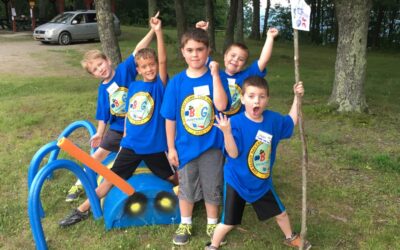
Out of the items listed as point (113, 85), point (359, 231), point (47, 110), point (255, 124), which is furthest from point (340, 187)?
point (47, 110)

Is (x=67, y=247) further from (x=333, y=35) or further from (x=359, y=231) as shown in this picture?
(x=333, y=35)

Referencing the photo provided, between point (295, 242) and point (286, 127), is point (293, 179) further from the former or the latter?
point (286, 127)

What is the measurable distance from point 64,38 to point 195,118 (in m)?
17.0

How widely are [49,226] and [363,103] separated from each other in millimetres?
5374

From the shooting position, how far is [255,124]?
9.87 feet

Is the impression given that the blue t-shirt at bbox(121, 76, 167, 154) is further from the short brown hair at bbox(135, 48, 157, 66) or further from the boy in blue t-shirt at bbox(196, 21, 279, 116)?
the boy in blue t-shirt at bbox(196, 21, 279, 116)

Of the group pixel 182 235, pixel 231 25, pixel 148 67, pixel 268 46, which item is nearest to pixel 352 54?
pixel 268 46

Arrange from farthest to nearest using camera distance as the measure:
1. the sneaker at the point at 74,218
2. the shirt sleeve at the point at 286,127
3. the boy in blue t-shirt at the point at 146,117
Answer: the sneaker at the point at 74,218 → the boy in blue t-shirt at the point at 146,117 → the shirt sleeve at the point at 286,127

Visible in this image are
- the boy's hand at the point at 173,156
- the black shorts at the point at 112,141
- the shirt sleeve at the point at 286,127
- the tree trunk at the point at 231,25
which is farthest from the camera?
the tree trunk at the point at 231,25

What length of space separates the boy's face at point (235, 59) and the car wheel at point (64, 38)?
1658cm

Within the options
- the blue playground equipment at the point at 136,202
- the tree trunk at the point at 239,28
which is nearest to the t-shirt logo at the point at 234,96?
the blue playground equipment at the point at 136,202

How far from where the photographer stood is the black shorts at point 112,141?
13.5 feet

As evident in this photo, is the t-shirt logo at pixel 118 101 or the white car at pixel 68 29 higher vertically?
the white car at pixel 68 29

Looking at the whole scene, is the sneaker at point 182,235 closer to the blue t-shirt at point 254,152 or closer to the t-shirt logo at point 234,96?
the blue t-shirt at point 254,152
